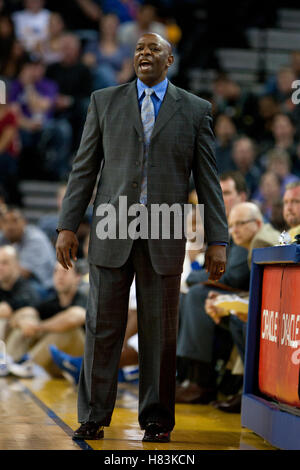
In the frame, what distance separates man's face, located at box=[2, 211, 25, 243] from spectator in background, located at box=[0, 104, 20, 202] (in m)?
1.12

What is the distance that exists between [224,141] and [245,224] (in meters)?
4.13

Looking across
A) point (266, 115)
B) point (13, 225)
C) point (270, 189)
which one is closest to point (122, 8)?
point (266, 115)

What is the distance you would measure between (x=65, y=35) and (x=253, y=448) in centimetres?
751

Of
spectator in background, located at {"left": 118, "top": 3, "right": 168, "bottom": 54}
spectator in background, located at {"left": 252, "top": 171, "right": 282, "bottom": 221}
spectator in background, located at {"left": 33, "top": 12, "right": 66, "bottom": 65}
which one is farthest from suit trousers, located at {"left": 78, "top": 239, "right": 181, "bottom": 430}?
spectator in background, located at {"left": 118, "top": 3, "right": 168, "bottom": 54}

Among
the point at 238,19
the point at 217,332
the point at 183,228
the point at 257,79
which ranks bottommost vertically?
the point at 217,332

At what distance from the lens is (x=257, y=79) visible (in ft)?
36.7

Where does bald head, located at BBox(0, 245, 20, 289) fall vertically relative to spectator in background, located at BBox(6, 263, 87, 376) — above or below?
above

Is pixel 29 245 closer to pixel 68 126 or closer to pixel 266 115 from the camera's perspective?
pixel 68 126

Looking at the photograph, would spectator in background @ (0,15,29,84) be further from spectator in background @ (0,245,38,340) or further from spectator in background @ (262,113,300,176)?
spectator in background @ (0,245,38,340)

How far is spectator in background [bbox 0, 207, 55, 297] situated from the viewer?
762 cm

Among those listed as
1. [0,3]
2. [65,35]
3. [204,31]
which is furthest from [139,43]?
[204,31]

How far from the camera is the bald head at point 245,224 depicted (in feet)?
15.6

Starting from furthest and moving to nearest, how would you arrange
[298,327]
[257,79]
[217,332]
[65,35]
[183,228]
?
[257,79] < [65,35] < [217,332] < [183,228] < [298,327]
